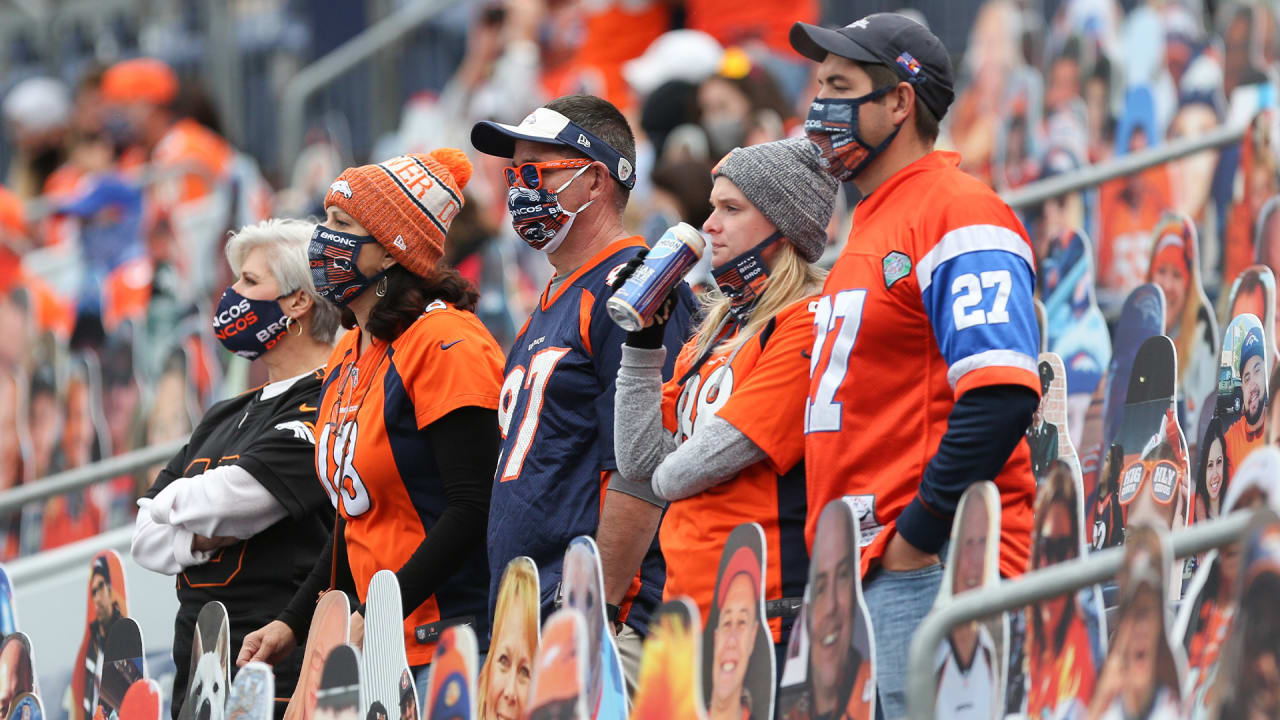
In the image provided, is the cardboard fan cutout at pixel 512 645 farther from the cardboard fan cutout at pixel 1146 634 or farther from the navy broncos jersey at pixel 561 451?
the cardboard fan cutout at pixel 1146 634

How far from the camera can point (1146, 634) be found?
2.90m

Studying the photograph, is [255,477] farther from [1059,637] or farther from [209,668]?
[1059,637]

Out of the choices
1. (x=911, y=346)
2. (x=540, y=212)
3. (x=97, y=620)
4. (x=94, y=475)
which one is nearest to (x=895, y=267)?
(x=911, y=346)

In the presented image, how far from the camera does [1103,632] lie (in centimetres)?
322

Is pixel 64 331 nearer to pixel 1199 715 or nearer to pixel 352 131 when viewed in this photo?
pixel 352 131

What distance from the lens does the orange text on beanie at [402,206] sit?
15.3 ft

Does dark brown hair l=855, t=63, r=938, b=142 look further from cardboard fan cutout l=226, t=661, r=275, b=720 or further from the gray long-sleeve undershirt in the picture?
cardboard fan cutout l=226, t=661, r=275, b=720

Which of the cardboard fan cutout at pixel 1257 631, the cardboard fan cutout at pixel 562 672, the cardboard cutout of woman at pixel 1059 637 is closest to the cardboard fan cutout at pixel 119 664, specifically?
the cardboard fan cutout at pixel 562 672

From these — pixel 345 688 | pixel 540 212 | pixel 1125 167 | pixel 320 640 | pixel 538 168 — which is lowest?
pixel 345 688

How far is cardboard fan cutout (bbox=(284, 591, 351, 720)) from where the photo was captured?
4.27m

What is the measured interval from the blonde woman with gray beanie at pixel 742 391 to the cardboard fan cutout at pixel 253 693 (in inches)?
37.6

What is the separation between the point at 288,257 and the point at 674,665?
2.02 meters

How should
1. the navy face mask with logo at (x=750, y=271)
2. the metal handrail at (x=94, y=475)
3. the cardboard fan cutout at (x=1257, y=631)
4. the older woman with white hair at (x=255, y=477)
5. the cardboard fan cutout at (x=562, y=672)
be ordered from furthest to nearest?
the metal handrail at (x=94, y=475) → the older woman with white hair at (x=255, y=477) → the navy face mask with logo at (x=750, y=271) → the cardboard fan cutout at (x=562, y=672) → the cardboard fan cutout at (x=1257, y=631)

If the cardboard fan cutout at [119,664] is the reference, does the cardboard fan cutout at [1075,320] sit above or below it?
above
